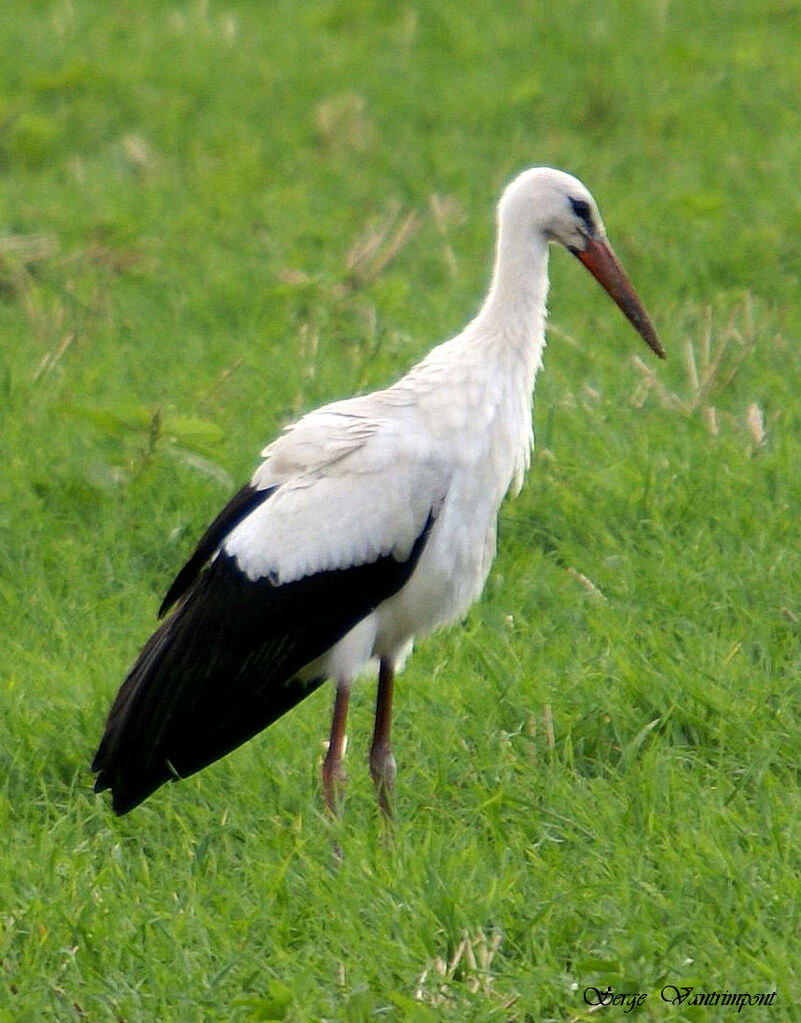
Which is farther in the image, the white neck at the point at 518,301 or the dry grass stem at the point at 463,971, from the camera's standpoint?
the white neck at the point at 518,301

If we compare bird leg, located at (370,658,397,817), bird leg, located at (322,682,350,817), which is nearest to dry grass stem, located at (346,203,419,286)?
bird leg, located at (370,658,397,817)

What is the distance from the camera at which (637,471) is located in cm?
585

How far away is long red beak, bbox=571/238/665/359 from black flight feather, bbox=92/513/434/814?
92 cm

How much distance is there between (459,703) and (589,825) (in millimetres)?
737

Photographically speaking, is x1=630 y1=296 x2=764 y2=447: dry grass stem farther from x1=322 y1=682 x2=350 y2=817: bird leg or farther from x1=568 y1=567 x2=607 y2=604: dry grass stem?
x1=322 y1=682 x2=350 y2=817: bird leg

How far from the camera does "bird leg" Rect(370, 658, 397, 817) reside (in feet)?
14.6

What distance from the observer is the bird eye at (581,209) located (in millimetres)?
4699

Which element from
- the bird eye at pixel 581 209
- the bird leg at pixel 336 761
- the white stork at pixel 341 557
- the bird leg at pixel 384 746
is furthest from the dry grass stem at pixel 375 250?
the bird leg at pixel 336 761

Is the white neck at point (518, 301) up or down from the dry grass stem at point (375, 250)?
up

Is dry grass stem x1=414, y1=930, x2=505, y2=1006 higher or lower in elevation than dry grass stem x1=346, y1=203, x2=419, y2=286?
higher

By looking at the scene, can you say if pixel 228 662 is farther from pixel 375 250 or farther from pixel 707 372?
pixel 375 250

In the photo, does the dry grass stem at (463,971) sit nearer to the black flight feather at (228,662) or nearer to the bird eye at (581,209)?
the black flight feather at (228,662)

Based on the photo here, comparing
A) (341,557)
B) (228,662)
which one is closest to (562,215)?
(341,557)

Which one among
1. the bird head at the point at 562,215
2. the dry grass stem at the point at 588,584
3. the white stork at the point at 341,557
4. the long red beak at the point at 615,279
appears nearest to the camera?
the white stork at the point at 341,557
